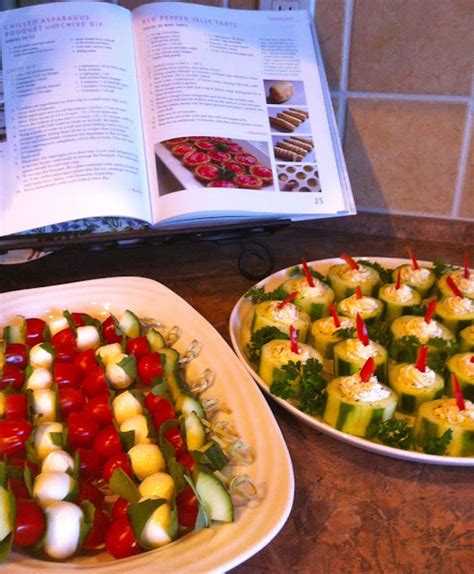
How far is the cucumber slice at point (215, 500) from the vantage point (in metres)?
0.52

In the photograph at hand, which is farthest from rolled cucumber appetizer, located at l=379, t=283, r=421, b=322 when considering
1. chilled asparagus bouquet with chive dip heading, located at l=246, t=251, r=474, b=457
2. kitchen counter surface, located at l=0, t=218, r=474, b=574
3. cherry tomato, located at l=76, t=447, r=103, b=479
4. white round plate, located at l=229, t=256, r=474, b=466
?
cherry tomato, located at l=76, t=447, r=103, b=479

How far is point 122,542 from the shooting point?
51 centimetres

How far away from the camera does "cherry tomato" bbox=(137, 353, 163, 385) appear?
0.69 m

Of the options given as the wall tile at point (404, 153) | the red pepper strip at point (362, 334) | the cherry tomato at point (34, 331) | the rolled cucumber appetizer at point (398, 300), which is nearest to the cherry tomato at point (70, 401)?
the cherry tomato at point (34, 331)

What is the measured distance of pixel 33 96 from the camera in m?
0.88

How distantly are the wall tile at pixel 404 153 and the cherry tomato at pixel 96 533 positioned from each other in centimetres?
74

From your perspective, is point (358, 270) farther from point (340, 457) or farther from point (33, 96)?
point (33, 96)

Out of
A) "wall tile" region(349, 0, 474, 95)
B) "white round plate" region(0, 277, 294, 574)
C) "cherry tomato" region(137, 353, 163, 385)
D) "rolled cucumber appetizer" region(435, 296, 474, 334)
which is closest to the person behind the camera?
"white round plate" region(0, 277, 294, 574)

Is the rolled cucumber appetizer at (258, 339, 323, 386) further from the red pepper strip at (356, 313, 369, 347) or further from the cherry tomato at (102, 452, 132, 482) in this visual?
the cherry tomato at (102, 452, 132, 482)

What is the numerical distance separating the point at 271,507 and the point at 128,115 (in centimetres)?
59

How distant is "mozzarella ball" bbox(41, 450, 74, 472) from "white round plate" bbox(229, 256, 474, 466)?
0.72ft

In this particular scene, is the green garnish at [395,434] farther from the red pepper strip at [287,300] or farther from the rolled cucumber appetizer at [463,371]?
the red pepper strip at [287,300]

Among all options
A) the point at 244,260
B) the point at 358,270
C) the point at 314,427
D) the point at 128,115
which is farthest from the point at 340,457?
the point at 128,115

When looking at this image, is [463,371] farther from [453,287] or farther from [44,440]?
[44,440]
